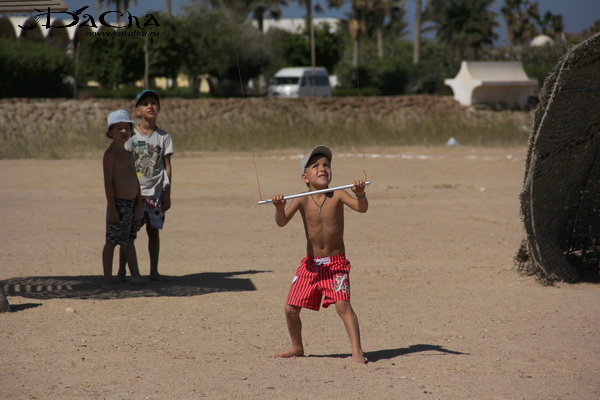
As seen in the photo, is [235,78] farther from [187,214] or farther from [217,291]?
[217,291]

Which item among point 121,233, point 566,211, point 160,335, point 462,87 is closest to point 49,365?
point 160,335

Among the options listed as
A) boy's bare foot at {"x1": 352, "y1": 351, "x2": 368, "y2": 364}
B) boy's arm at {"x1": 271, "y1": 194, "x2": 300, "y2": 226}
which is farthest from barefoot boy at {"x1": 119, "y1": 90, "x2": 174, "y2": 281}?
boy's bare foot at {"x1": 352, "y1": 351, "x2": 368, "y2": 364}

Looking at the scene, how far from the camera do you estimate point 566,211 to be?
29.0 ft

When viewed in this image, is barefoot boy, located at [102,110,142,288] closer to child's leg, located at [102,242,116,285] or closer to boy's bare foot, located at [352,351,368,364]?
child's leg, located at [102,242,116,285]

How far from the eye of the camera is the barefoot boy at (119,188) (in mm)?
7277

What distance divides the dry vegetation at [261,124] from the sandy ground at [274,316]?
10.3 m

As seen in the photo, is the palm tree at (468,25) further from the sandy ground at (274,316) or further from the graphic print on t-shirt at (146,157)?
the graphic print on t-shirt at (146,157)

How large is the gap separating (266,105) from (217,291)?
22.0m

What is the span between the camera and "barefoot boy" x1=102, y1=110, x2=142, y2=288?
23.9 ft

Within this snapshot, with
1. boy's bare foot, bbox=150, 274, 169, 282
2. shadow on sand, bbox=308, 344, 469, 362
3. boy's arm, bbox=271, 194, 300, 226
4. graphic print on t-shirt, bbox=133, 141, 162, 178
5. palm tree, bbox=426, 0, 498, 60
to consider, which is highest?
palm tree, bbox=426, 0, 498, 60

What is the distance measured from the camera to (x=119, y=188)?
7316 mm

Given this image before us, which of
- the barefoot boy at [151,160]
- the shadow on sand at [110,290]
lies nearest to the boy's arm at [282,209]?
the shadow on sand at [110,290]

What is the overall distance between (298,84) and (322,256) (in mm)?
34756

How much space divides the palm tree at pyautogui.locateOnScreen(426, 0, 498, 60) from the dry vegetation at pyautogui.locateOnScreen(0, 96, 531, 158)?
1338 inches
